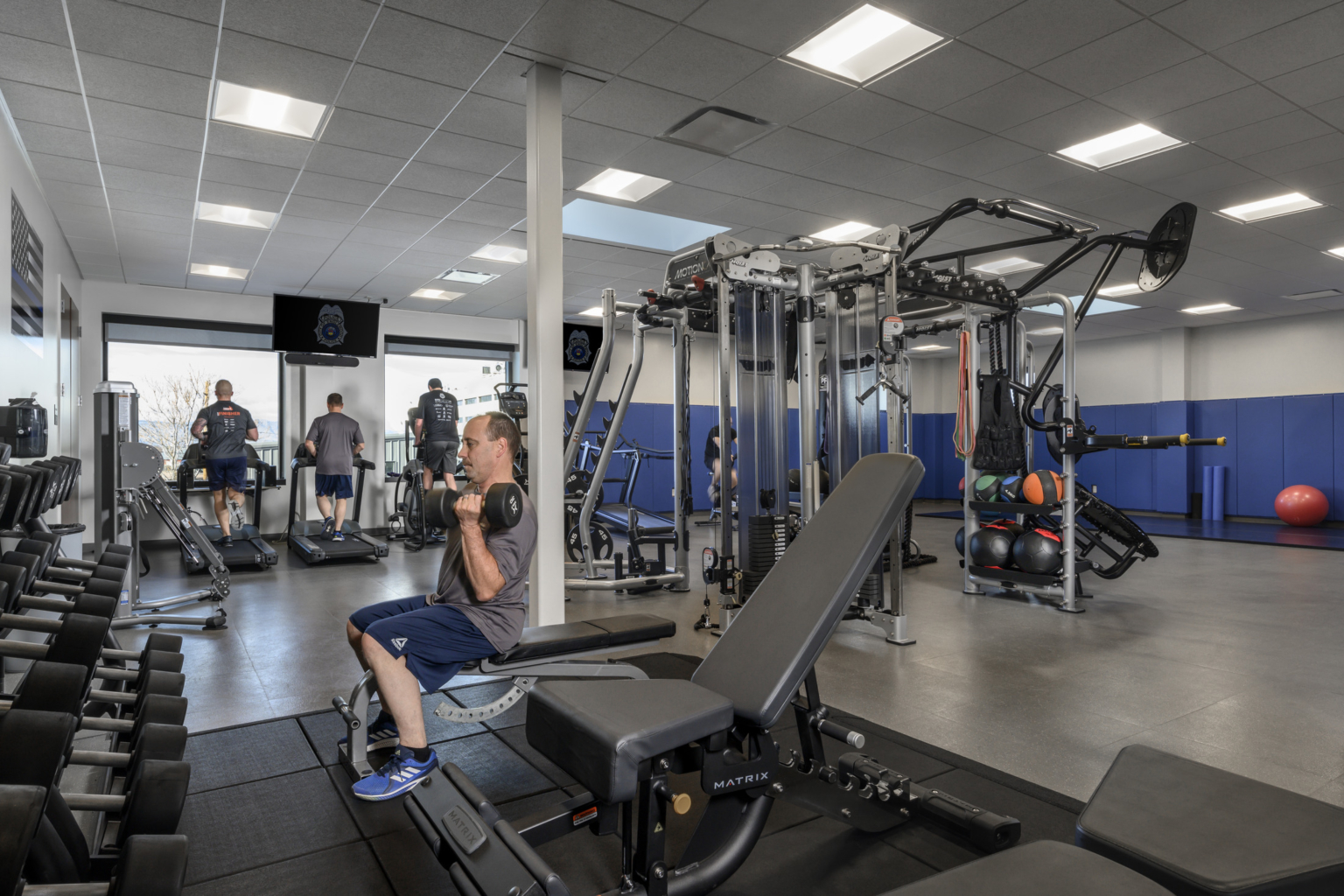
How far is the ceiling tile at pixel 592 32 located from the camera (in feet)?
10.3

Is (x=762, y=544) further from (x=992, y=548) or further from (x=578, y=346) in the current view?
(x=578, y=346)

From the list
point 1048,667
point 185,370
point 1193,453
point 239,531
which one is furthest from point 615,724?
point 1193,453

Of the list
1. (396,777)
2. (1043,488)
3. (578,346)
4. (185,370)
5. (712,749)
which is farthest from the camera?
(578,346)

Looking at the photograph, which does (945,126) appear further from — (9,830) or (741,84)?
(9,830)

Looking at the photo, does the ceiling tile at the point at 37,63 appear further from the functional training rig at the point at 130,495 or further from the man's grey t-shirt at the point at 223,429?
the man's grey t-shirt at the point at 223,429

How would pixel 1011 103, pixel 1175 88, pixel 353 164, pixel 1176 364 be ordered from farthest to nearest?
pixel 1176 364
pixel 353 164
pixel 1011 103
pixel 1175 88

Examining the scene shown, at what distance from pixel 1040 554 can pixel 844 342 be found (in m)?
1.94

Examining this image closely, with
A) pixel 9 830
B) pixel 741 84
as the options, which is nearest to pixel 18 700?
pixel 9 830

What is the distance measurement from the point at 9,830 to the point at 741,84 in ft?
12.7

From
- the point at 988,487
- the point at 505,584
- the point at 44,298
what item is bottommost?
the point at 505,584

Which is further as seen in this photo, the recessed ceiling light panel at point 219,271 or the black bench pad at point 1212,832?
the recessed ceiling light panel at point 219,271

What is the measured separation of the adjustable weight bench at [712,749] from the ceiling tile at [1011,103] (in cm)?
286

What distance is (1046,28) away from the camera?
330 centimetres

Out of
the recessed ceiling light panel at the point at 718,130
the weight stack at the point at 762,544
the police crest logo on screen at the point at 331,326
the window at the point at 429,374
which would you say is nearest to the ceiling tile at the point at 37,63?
the recessed ceiling light panel at the point at 718,130
